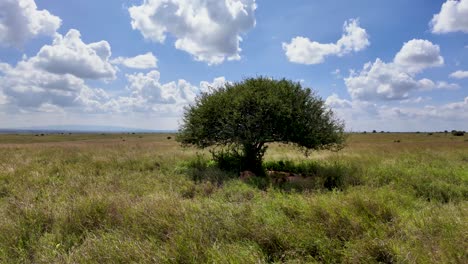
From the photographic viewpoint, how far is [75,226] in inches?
244

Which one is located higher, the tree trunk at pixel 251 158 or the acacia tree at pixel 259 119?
the acacia tree at pixel 259 119

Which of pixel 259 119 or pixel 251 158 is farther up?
pixel 259 119

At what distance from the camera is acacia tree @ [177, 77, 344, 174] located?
541 inches

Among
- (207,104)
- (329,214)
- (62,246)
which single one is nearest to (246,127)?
(207,104)

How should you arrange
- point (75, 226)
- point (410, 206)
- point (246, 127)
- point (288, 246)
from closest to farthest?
point (288, 246)
point (75, 226)
point (410, 206)
point (246, 127)

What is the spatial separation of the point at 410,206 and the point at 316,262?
478 centimetres

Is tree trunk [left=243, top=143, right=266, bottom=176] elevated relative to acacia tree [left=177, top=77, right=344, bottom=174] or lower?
lower

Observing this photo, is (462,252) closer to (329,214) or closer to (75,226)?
(329,214)

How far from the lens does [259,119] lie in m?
13.6

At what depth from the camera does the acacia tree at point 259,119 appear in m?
13.7

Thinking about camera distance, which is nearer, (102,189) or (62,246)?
(62,246)

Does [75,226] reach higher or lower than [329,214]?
lower

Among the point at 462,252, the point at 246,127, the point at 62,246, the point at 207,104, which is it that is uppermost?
the point at 207,104

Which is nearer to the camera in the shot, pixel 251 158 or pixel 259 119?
pixel 259 119
